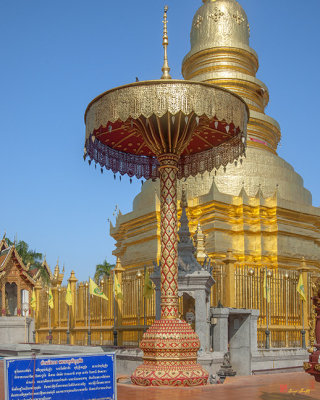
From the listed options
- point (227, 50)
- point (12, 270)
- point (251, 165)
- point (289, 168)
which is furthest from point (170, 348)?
point (12, 270)

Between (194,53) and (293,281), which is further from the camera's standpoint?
(194,53)

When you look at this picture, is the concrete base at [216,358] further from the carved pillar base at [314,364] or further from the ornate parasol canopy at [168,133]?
the carved pillar base at [314,364]

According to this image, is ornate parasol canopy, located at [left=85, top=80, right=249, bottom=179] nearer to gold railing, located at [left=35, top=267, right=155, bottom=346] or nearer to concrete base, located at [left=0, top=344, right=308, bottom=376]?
gold railing, located at [left=35, top=267, right=155, bottom=346]

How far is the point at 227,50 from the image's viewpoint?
2662 cm

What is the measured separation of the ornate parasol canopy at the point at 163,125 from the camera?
9.86m

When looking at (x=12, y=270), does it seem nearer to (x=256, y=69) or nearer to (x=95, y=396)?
(x=256, y=69)

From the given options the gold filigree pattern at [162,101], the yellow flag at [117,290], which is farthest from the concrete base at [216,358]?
the gold filigree pattern at [162,101]

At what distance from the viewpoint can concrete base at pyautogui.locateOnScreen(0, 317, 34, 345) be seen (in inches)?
1051

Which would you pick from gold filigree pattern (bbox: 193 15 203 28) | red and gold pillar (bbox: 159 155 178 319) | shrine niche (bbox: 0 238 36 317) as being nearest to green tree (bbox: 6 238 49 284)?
shrine niche (bbox: 0 238 36 317)

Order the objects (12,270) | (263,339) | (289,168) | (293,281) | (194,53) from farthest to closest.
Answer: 1. (12,270)
2. (194,53)
3. (289,168)
4. (293,281)
5. (263,339)

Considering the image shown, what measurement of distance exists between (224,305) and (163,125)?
6.23m

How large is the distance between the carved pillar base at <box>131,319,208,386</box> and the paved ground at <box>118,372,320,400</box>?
0.22 meters

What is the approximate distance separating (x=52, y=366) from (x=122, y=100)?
19.1 ft

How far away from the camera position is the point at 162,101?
32.2ft
